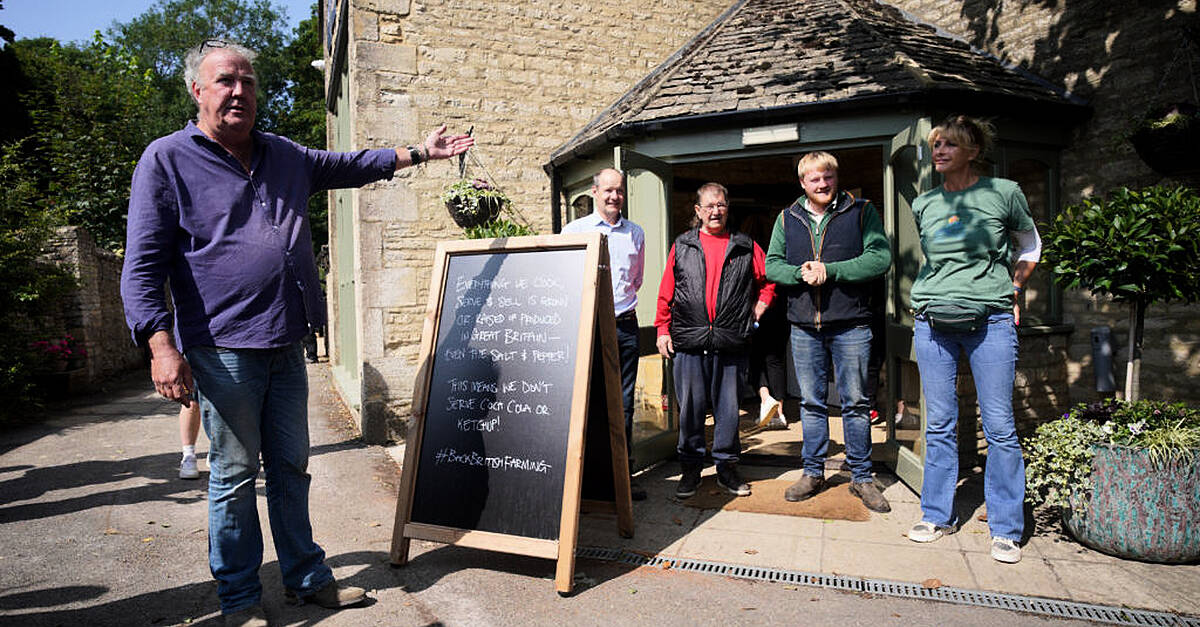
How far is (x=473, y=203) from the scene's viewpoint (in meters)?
4.50

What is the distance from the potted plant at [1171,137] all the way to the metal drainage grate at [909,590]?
3.32m

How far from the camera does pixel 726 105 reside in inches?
222

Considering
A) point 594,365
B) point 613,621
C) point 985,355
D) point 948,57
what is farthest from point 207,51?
point 948,57

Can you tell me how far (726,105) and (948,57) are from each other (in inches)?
77.6

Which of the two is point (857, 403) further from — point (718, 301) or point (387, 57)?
point (387, 57)

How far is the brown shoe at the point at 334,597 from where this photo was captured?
3.10 meters

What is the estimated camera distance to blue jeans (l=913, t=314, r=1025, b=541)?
3535 millimetres

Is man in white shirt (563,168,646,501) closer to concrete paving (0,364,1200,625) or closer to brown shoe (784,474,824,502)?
concrete paving (0,364,1200,625)

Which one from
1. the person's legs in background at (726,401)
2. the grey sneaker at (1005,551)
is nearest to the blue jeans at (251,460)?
the person's legs in background at (726,401)

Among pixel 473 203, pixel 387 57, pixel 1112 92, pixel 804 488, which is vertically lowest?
pixel 804 488

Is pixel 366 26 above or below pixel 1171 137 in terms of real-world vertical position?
above

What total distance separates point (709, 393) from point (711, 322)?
0.48 meters

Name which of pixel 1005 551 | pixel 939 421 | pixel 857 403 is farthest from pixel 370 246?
pixel 1005 551

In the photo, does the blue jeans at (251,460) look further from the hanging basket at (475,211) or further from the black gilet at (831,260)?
the black gilet at (831,260)
